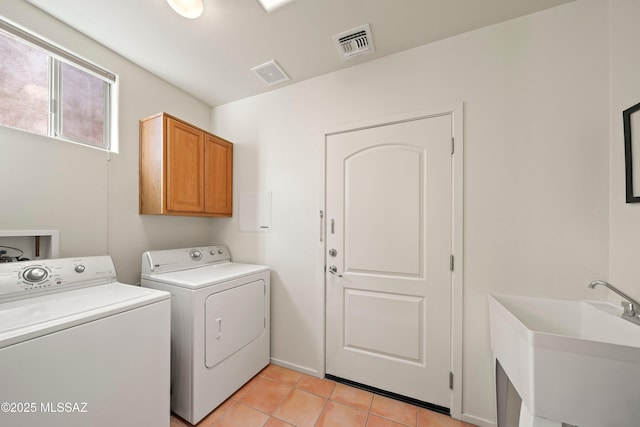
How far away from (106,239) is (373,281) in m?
2.05

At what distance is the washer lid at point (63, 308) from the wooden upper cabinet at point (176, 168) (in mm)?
698

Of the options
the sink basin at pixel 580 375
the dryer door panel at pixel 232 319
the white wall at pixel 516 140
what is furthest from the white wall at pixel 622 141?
the dryer door panel at pixel 232 319

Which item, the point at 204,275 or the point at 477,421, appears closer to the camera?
the point at 477,421

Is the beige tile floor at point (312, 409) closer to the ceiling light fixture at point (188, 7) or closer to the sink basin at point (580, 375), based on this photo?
the sink basin at point (580, 375)

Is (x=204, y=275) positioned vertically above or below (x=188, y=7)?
below

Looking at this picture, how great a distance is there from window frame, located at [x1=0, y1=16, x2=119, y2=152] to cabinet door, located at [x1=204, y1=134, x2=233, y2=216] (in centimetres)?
68

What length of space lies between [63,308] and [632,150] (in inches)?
111

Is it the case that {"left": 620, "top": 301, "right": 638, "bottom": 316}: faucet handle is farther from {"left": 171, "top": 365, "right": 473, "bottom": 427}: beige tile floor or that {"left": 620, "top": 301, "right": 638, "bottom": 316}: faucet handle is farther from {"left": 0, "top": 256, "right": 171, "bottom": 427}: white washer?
{"left": 0, "top": 256, "right": 171, "bottom": 427}: white washer

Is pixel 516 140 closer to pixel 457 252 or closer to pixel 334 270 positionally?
pixel 457 252

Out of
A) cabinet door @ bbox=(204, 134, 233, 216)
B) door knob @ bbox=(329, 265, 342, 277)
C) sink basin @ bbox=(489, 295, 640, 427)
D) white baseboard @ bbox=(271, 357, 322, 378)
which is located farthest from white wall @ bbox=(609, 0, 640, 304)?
cabinet door @ bbox=(204, 134, 233, 216)

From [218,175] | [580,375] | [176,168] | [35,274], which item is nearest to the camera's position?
[580,375]

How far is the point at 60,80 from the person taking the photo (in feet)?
5.27

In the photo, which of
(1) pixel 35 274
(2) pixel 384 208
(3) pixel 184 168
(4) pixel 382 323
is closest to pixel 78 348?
(1) pixel 35 274

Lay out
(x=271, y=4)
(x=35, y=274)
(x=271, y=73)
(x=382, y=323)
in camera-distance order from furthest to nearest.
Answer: (x=271, y=73), (x=382, y=323), (x=271, y=4), (x=35, y=274)
